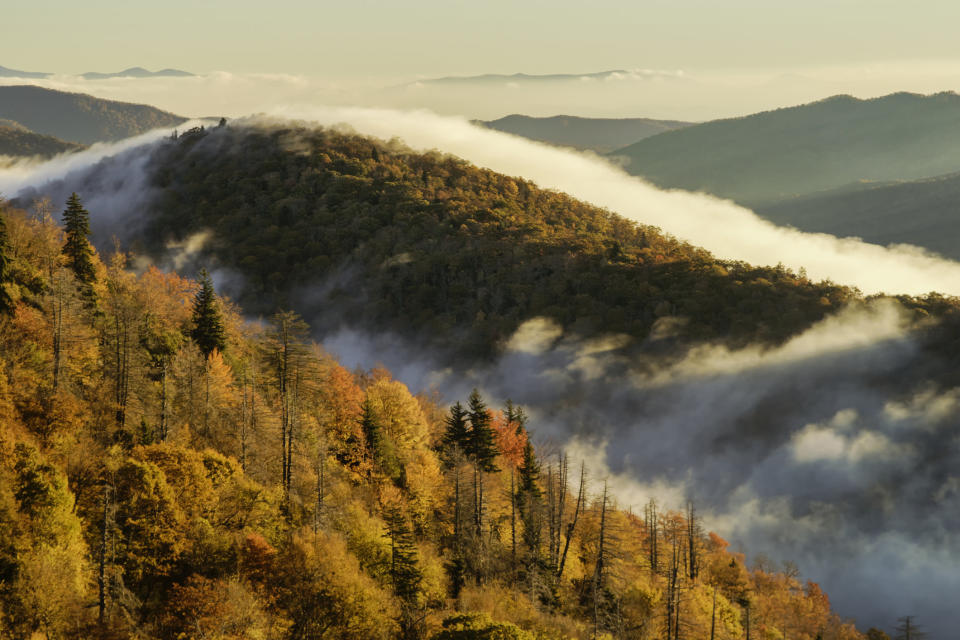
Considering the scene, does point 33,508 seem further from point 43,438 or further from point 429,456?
point 429,456

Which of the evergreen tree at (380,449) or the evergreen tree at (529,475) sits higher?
the evergreen tree at (380,449)

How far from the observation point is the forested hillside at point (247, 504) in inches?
2379

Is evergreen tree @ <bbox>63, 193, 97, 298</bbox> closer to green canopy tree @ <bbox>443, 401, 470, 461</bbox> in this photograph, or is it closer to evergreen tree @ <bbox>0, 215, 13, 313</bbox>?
evergreen tree @ <bbox>0, 215, 13, 313</bbox>

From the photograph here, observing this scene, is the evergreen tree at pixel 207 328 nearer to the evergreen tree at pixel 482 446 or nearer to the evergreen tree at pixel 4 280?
the evergreen tree at pixel 4 280

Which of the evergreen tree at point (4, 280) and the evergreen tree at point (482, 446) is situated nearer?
the evergreen tree at point (4, 280)

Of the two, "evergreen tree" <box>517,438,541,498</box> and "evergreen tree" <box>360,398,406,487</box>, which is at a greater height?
"evergreen tree" <box>360,398,406,487</box>

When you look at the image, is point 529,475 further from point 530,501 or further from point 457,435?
point 457,435

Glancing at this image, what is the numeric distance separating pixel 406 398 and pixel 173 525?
52.0 m

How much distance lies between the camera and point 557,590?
299 ft

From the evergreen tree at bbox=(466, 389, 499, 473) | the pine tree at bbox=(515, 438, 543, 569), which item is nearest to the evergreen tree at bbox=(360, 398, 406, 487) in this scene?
the evergreen tree at bbox=(466, 389, 499, 473)

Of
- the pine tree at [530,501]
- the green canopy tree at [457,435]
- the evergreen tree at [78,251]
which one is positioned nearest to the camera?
the pine tree at [530,501]

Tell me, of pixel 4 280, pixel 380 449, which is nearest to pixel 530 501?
pixel 380 449

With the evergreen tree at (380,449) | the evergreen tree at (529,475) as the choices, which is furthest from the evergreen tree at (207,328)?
the evergreen tree at (529,475)

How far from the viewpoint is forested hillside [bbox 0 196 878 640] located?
60.4 metres
